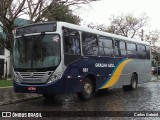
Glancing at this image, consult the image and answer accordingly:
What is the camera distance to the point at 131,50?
20.1m

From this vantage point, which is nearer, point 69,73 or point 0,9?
point 69,73

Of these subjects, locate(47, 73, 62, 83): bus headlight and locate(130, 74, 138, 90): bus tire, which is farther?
locate(130, 74, 138, 90): bus tire

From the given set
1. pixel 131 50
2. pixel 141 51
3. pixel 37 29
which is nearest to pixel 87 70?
pixel 37 29

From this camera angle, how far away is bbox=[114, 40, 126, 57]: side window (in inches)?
701

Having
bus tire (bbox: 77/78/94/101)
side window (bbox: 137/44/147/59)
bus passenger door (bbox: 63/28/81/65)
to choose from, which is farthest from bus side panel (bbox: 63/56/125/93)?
side window (bbox: 137/44/147/59)

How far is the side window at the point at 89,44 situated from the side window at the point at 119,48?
2.44m

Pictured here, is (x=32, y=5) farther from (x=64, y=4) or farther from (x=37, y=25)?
(x=37, y=25)

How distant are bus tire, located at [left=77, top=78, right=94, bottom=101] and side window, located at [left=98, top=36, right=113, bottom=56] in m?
1.83

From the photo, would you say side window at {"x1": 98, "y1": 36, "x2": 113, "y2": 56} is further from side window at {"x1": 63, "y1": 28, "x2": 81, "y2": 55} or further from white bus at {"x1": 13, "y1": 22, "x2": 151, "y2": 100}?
side window at {"x1": 63, "y1": 28, "x2": 81, "y2": 55}

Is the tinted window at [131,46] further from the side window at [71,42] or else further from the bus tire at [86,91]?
the side window at [71,42]

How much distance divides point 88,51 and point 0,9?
36.0 feet

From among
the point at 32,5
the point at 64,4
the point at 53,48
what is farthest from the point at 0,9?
the point at 53,48

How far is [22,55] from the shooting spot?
1338cm

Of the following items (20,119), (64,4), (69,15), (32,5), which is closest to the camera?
(20,119)
